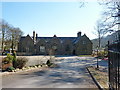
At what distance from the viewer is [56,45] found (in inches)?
Result: 2152

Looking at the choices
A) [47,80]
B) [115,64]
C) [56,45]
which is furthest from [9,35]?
[115,64]

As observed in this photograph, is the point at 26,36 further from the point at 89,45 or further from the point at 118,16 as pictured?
the point at 118,16

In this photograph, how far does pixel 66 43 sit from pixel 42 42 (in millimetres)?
9572

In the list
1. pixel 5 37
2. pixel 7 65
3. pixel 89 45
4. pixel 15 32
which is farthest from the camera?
pixel 89 45

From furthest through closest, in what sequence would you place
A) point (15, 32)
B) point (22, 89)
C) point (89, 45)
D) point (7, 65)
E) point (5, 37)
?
point (89, 45) < point (15, 32) < point (5, 37) < point (7, 65) < point (22, 89)

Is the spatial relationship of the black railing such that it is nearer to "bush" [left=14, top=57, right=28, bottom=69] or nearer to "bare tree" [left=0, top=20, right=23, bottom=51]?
"bush" [left=14, top=57, right=28, bottom=69]

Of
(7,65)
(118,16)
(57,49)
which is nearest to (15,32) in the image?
(57,49)

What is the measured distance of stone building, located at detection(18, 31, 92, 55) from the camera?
5388 cm

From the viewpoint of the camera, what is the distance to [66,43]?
5566cm

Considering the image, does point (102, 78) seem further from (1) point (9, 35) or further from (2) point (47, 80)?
(1) point (9, 35)

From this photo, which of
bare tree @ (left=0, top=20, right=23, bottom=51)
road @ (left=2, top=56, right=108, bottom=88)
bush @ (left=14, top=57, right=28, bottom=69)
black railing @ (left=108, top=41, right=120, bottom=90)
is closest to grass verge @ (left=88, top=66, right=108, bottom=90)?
road @ (left=2, top=56, right=108, bottom=88)

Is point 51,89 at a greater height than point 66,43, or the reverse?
point 66,43

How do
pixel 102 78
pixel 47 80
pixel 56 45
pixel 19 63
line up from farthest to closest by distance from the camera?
pixel 56 45, pixel 19 63, pixel 102 78, pixel 47 80

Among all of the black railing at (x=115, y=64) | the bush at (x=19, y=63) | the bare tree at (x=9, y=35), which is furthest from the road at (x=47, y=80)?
the bare tree at (x=9, y=35)
